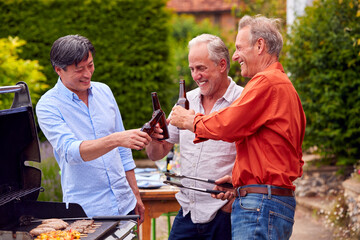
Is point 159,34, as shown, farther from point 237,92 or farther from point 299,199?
point 237,92

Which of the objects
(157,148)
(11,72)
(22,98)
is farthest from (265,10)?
(22,98)

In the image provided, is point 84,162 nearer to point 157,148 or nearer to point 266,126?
point 157,148

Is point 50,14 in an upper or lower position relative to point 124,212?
upper

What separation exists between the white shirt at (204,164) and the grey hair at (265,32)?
1.55 feet

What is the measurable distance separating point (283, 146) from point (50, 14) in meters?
6.64

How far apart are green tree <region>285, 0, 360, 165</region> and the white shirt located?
402 cm

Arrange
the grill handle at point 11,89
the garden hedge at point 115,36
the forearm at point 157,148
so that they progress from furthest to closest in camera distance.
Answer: the garden hedge at point 115,36 < the forearm at point 157,148 < the grill handle at point 11,89

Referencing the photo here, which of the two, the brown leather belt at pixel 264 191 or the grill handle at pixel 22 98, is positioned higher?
the grill handle at pixel 22 98

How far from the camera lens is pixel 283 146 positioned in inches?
101

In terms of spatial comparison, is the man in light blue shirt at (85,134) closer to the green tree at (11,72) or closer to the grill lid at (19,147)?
the grill lid at (19,147)

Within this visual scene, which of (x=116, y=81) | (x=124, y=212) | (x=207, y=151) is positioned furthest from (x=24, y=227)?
(x=116, y=81)

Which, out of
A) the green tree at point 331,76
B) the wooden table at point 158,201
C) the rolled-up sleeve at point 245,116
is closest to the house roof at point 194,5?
the green tree at point 331,76

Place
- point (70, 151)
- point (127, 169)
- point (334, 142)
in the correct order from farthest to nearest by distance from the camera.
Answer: point (334, 142), point (127, 169), point (70, 151)

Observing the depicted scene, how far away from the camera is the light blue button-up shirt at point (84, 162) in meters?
2.88
